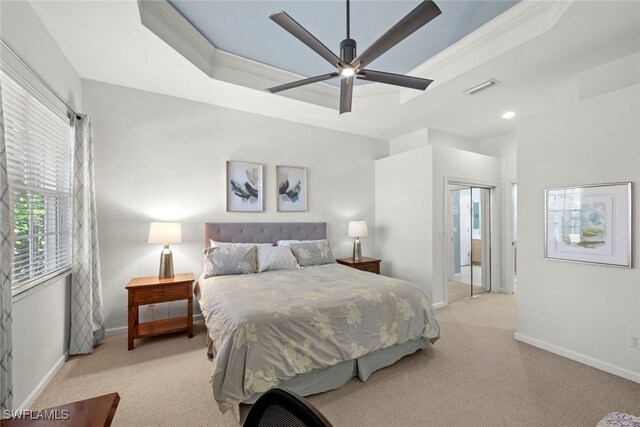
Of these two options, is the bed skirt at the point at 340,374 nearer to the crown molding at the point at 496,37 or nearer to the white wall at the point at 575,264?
the white wall at the point at 575,264

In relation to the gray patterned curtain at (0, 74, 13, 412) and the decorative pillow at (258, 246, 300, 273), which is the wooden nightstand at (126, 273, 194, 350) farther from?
the gray patterned curtain at (0, 74, 13, 412)

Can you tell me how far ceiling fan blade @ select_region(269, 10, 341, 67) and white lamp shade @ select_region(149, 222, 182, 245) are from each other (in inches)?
95.0

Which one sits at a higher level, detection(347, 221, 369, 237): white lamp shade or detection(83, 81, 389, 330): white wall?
detection(83, 81, 389, 330): white wall

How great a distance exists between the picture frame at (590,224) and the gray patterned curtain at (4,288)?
4225 mm

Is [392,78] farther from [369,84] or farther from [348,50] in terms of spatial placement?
[369,84]

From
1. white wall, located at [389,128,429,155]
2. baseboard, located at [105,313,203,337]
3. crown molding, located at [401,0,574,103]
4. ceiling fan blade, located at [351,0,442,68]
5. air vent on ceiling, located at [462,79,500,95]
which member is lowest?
baseboard, located at [105,313,203,337]

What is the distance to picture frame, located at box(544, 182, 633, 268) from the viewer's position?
2.35m

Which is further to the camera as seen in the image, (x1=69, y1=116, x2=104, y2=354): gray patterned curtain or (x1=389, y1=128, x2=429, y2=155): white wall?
(x1=389, y1=128, x2=429, y2=155): white wall

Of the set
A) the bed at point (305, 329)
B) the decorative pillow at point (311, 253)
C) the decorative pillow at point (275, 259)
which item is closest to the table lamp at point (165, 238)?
the bed at point (305, 329)

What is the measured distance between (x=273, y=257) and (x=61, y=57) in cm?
285

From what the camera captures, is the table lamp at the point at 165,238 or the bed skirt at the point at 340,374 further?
the table lamp at the point at 165,238

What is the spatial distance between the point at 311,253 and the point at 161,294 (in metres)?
1.83

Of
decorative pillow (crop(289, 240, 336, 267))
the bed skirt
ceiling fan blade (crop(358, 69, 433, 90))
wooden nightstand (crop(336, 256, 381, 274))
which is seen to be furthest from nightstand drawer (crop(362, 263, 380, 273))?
ceiling fan blade (crop(358, 69, 433, 90))

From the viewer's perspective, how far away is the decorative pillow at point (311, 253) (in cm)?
373
